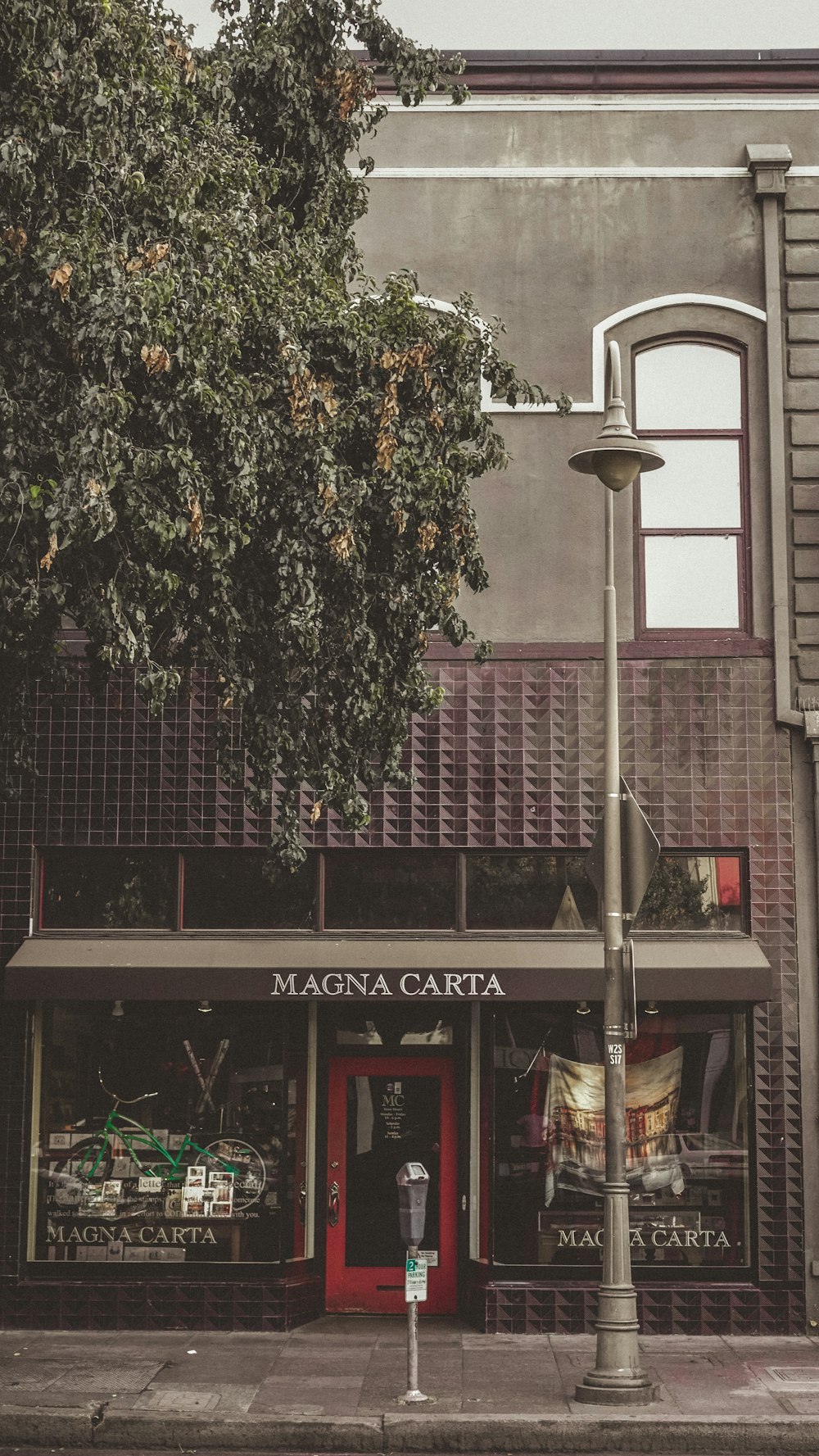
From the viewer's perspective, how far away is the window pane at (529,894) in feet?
42.5

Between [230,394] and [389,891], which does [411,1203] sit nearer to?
[389,891]

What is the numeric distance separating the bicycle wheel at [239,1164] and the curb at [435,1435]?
3.32 m

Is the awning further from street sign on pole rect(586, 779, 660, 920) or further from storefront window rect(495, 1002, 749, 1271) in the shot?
street sign on pole rect(586, 779, 660, 920)

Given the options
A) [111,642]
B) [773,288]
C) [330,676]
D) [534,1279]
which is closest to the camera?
[111,642]

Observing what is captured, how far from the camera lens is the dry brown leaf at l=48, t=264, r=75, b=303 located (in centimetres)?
848

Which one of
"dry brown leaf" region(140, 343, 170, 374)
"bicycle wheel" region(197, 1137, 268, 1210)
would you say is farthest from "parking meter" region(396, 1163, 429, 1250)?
"dry brown leaf" region(140, 343, 170, 374)

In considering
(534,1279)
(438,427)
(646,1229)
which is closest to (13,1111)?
(534,1279)

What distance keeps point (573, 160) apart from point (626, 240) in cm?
90

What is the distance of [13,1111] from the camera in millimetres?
12836

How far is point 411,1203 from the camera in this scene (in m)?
9.93

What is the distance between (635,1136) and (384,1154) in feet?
7.35

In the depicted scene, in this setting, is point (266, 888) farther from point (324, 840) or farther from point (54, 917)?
point (54, 917)

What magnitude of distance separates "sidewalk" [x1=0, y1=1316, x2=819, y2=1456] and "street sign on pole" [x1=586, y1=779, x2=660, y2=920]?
3248 mm

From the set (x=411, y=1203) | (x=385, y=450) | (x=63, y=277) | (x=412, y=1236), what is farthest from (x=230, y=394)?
(x=412, y=1236)
